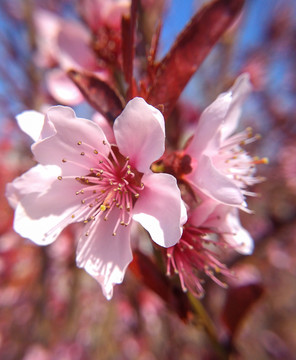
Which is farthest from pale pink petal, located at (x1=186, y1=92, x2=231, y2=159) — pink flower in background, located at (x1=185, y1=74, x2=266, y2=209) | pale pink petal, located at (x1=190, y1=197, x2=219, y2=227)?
pale pink petal, located at (x1=190, y1=197, x2=219, y2=227)

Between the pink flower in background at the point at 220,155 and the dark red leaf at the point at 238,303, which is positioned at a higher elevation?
the pink flower in background at the point at 220,155

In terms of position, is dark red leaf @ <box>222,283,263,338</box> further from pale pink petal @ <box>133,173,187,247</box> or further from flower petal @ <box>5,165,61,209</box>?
flower petal @ <box>5,165,61,209</box>

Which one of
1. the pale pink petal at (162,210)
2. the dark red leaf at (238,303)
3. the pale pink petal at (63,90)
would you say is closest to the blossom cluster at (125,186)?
the pale pink petal at (162,210)

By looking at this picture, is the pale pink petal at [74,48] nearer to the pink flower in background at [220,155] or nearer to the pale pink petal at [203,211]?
the pink flower in background at [220,155]

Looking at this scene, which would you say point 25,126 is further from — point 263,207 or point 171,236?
point 263,207

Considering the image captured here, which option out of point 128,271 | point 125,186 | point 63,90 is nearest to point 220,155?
point 125,186

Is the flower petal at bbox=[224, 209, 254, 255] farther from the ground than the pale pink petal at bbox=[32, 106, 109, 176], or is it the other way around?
the pale pink petal at bbox=[32, 106, 109, 176]
